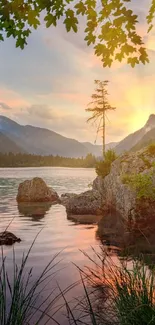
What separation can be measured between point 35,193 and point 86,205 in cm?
952

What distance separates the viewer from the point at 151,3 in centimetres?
548

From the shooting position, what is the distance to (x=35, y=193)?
33.2 meters

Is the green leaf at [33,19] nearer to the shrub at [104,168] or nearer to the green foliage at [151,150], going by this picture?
the green foliage at [151,150]

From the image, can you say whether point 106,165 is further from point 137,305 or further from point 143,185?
point 137,305

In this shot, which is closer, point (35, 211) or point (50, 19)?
point (50, 19)

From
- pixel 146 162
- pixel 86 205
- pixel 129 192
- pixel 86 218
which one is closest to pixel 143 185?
pixel 129 192

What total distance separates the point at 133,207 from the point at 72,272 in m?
7.87

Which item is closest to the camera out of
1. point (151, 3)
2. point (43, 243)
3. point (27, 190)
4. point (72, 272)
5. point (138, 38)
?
point (138, 38)

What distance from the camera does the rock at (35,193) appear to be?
32.8m

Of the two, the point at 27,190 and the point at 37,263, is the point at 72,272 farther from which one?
the point at 27,190

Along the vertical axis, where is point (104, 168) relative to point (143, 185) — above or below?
above

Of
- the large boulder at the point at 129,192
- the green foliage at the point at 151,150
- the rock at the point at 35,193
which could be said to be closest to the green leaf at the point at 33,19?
the large boulder at the point at 129,192

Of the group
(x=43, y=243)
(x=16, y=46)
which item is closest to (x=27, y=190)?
(x=43, y=243)

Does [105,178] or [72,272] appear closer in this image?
[72,272]
